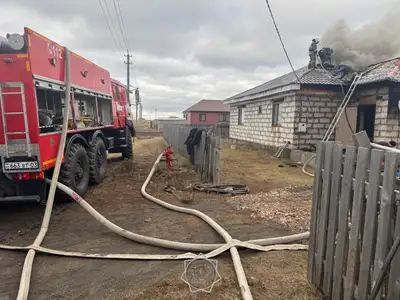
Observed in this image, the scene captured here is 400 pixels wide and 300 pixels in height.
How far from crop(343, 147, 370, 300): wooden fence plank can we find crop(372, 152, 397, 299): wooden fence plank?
18 cm

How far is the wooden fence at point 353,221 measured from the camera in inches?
73.1

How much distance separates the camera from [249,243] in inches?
140

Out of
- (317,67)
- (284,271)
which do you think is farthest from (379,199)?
(317,67)

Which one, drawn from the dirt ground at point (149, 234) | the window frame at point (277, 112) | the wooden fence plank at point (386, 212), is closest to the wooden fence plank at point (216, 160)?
the dirt ground at point (149, 234)

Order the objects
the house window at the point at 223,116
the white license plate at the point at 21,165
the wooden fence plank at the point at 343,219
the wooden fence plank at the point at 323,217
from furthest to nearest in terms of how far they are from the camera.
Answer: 1. the house window at the point at 223,116
2. the white license plate at the point at 21,165
3. the wooden fence plank at the point at 323,217
4. the wooden fence plank at the point at 343,219

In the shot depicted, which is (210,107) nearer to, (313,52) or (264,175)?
(313,52)

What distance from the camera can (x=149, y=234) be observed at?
13.7ft

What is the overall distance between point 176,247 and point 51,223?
2363 mm

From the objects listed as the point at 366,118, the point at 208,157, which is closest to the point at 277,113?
the point at 366,118

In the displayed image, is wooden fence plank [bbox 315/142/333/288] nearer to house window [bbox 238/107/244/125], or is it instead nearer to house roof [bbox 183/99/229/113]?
house window [bbox 238/107/244/125]

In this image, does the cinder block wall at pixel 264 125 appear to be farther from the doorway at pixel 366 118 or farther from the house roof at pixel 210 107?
the house roof at pixel 210 107

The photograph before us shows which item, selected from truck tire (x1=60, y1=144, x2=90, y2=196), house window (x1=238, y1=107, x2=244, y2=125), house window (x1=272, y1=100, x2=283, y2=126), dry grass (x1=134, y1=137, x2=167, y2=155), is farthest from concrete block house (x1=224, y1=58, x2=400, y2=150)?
truck tire (x1=60, y1=144, x2=90, y2=196)

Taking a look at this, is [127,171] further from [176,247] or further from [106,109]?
[176,247]

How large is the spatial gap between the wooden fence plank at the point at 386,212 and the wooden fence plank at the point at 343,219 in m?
0.33
